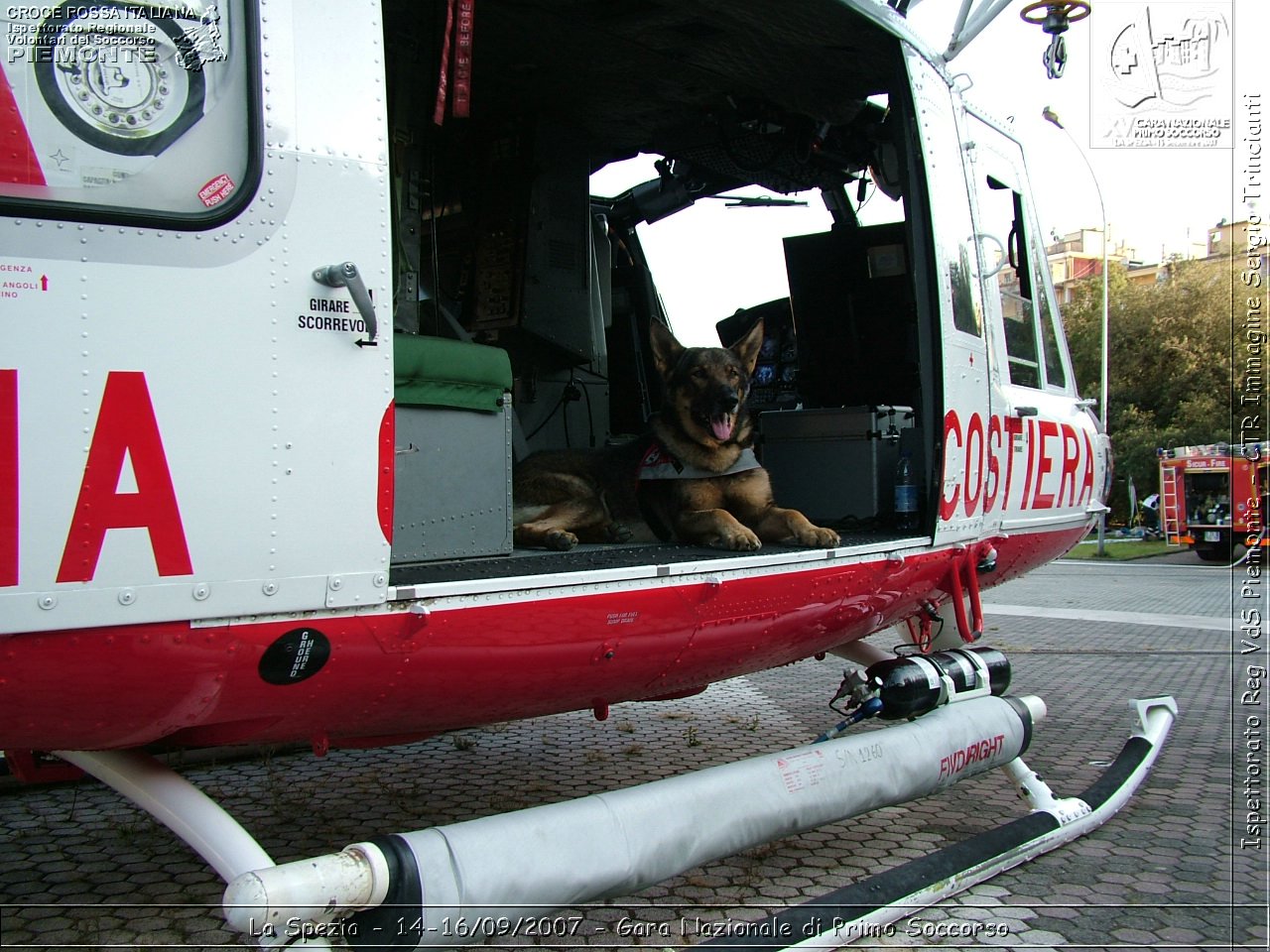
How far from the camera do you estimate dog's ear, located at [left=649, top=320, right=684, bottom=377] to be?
4.57 meters

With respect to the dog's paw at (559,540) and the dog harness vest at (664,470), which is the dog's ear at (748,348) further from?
the dog's paw at (559,540)

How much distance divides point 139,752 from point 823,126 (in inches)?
190

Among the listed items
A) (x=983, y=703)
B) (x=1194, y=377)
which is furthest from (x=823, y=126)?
(x=1194, y=377)

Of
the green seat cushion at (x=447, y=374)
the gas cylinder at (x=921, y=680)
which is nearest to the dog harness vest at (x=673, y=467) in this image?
the gas cylinder at (x=921, y=680)

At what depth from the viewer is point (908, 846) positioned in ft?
14.0

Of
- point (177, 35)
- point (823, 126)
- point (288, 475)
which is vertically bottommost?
point (288, 475)

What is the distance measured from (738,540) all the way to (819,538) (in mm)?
356

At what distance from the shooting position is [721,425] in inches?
172

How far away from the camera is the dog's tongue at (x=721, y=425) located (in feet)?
14.3

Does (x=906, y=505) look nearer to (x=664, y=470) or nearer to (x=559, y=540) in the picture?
(x=664, y=470)

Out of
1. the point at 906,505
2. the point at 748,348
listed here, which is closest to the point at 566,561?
the point at 748,348

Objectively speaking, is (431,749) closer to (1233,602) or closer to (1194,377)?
(1233,602)

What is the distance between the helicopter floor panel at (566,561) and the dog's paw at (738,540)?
0.20 feet

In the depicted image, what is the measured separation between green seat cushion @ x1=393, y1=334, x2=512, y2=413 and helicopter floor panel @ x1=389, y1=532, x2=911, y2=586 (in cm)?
50
